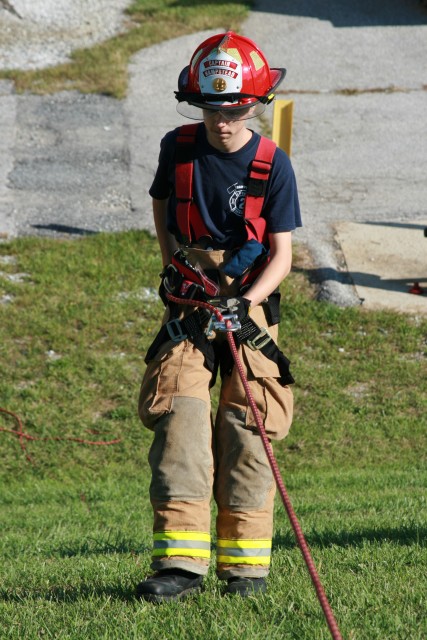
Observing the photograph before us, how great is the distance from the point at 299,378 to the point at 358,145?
5990 mm

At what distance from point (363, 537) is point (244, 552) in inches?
55.6

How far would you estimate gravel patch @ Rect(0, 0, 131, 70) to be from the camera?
16.9 metres

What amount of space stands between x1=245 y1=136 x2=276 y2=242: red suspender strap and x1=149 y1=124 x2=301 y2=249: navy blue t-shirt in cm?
3

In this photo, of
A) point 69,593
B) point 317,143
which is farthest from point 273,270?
point 317,143

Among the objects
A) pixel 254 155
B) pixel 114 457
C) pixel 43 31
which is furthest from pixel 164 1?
pixel 254 155

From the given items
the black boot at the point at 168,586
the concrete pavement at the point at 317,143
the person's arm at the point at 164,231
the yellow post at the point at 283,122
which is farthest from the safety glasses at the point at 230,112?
the yellow post at the point at 283,122

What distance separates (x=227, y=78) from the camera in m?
4.18

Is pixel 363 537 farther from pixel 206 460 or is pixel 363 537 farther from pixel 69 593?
pixel 69 593

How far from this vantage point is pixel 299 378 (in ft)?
31.0

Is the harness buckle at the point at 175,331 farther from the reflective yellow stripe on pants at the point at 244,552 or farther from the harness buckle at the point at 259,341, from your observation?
the reflective yellow stripe on pants at the point at 244,552

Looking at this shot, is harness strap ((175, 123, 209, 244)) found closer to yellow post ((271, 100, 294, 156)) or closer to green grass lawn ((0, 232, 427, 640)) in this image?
green grass lawn ((0, 232, 427, 640))

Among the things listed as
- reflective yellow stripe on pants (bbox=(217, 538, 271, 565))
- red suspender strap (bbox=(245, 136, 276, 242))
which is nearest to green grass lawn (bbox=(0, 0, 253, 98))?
red suspender strap (bbox=(245, 136, 276, 242))

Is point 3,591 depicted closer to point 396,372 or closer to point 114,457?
point 114,457

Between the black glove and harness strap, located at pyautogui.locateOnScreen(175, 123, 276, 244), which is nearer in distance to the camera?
the black glove
